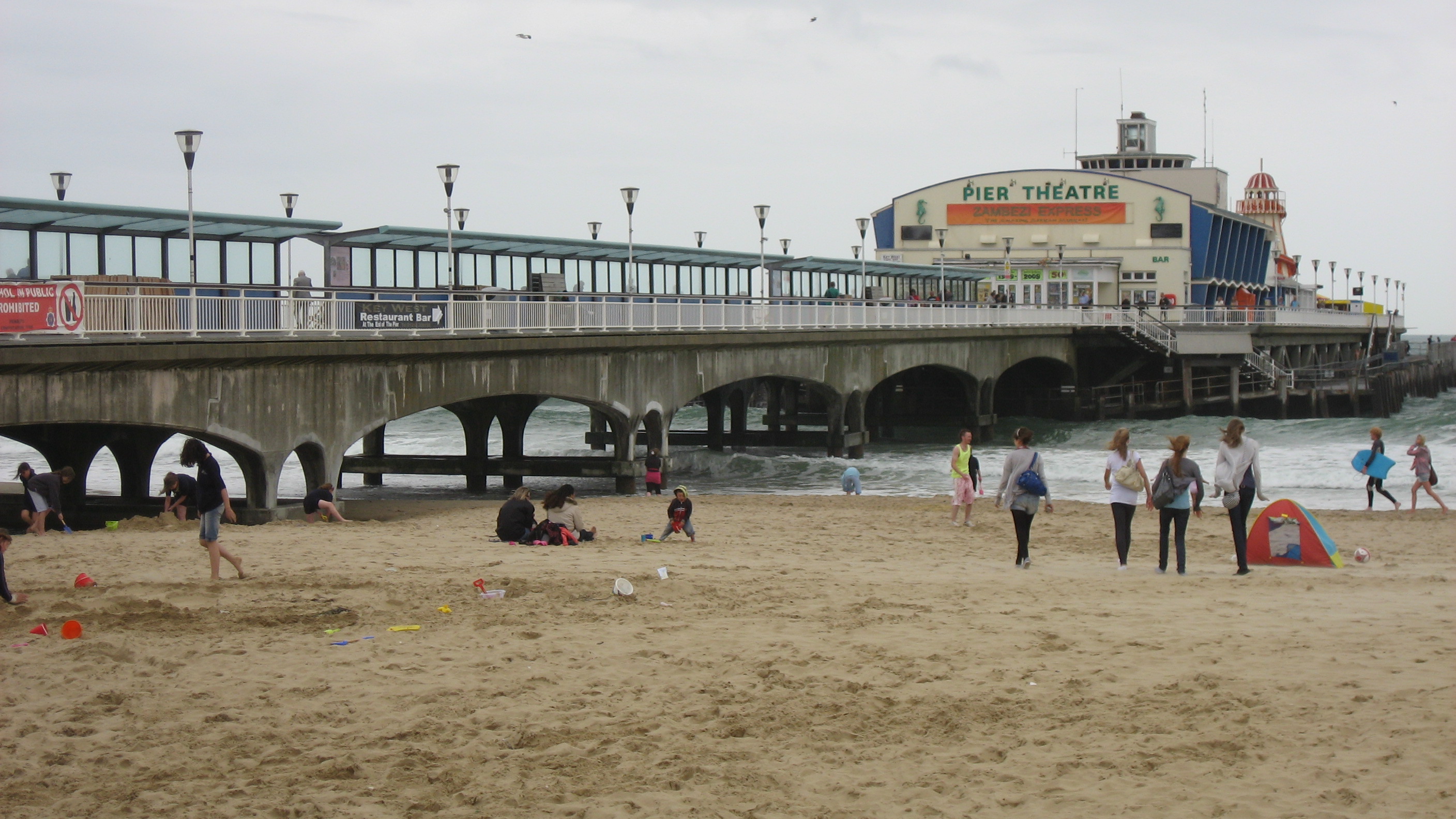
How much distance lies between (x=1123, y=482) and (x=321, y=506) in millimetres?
11677

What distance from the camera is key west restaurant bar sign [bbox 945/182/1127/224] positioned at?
76125 mm

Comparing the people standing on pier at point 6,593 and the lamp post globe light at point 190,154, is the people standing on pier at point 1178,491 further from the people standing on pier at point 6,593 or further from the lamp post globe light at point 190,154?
the lamp post globe light at point 190,154

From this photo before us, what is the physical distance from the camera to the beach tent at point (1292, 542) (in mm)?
13586

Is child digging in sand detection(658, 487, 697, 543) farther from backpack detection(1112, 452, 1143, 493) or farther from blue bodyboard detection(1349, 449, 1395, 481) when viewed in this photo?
blue bodyboard detection(1349, 449, 1395, 481)

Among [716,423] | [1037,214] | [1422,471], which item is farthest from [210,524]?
[1037,214]

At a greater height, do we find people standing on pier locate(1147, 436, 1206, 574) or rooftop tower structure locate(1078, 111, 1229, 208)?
rooftop tower structure locate(1078, 111, 1229, 208)

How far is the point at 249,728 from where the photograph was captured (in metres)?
7.56

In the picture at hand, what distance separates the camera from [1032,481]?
13.0 metres

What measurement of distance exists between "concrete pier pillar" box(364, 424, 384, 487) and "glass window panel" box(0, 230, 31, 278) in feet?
41.9

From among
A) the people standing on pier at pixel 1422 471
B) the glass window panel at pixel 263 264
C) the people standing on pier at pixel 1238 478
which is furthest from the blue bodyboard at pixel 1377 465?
the glass window panel at pixel 263 264

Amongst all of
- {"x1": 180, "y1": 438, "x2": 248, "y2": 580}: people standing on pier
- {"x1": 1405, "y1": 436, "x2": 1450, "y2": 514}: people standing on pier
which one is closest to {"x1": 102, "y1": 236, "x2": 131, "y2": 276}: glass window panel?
{"x1": 180, "y1": 438, "x2": 248, "y2": 580}: people standing on pier

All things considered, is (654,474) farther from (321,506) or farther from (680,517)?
(680,517)

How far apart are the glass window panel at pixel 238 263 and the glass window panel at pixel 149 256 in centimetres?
124

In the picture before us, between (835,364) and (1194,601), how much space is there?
87.0 ft
